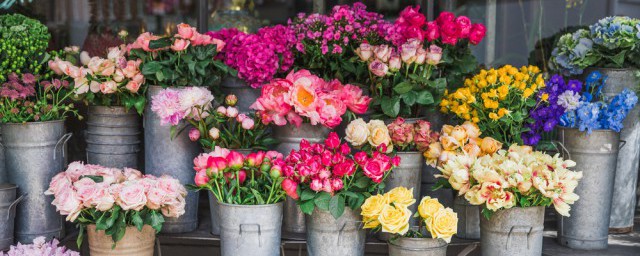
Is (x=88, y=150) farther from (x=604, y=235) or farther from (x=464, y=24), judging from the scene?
Answer: (x=604, y=235)

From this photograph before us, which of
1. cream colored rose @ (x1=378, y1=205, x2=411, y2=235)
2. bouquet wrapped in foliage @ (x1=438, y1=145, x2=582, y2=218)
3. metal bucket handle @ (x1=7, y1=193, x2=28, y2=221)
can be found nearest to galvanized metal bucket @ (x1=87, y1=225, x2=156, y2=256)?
metal bucket handle @ (x1=7, y1=193, x2=28, y2=221)

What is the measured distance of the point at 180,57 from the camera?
9.02ft

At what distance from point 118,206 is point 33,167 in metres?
0.53

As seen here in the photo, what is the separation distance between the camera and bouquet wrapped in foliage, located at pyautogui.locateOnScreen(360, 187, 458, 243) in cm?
228

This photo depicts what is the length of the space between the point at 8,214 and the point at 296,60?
1133mm

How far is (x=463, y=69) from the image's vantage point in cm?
295

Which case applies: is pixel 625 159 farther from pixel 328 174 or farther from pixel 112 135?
pixel 112 135

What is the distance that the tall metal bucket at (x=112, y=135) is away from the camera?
2895 mm

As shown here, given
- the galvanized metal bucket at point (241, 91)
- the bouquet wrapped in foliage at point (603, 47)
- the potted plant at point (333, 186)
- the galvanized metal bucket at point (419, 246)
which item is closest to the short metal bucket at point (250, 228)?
the potted plant at point (333, 186)

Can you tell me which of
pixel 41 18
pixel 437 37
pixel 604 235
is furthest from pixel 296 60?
pixel 41 18

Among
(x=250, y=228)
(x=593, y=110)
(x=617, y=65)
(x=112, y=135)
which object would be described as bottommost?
(x=250, y=228)

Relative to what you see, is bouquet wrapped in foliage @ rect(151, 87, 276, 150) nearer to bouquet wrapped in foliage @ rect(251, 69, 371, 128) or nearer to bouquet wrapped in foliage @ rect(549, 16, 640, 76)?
bouquet wrapped in foliage @ rect(251, 69, 371, 128)

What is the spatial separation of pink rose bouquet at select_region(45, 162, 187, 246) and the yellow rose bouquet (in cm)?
100

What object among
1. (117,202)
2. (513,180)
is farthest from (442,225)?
(117,202)
